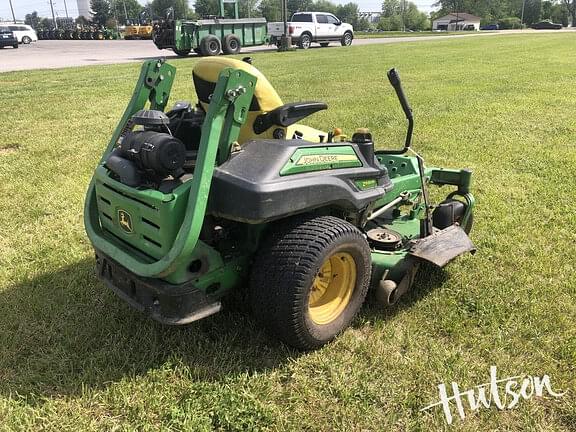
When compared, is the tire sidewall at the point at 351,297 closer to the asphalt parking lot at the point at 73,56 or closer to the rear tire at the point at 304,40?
the asphalt parking lot at the point at 73,56

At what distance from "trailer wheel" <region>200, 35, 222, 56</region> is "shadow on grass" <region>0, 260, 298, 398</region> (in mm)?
16487

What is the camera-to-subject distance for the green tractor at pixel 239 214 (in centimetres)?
221

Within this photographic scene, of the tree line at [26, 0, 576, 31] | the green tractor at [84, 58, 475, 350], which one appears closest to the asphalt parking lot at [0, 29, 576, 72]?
the green tractor at [84, 58, 475, 350]

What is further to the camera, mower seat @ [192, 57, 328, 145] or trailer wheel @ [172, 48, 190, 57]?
trailer wheel @ [172, 48, 190, 57]

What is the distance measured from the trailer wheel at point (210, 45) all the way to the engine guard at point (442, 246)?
16.6 metres

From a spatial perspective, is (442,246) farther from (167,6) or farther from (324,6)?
(324,6)

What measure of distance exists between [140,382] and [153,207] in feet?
2.64

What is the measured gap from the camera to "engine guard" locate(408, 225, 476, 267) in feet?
9.35

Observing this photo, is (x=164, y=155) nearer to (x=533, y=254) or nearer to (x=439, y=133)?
(x=533, y=254)

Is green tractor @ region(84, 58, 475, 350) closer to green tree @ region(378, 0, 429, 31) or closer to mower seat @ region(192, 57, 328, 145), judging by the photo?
mower seat @ region(192, 57, 328, 145)

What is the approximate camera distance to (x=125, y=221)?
2.46 metres

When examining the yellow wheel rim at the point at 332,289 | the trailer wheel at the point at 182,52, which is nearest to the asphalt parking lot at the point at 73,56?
the trailer wheel at the point at 182,52

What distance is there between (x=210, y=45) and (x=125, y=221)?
17.1 metres

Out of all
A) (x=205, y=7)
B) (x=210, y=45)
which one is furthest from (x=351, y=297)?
(x=205, y=7)
